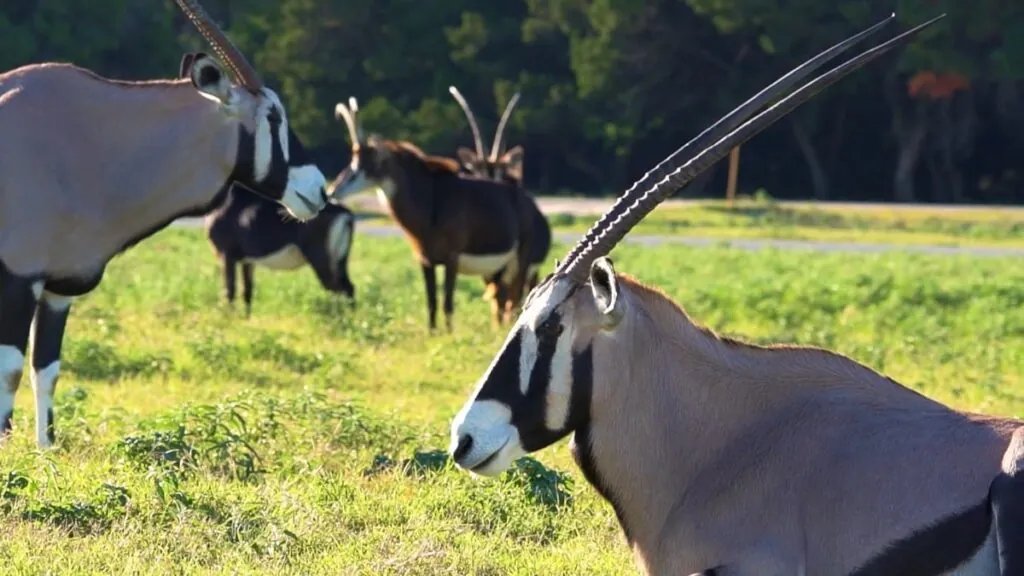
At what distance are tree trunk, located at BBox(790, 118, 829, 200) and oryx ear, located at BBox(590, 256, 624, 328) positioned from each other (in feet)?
129

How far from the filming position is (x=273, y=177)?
893cm

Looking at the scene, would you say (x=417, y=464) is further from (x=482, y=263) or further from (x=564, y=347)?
(x=482, y=263)

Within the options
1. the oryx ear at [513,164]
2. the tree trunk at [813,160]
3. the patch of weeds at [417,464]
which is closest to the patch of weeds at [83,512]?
the patch of weeds at [417,464]

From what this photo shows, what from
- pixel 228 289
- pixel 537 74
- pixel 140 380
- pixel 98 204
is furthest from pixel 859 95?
pixel 98 204

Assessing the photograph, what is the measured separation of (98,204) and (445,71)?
3939 centimetres

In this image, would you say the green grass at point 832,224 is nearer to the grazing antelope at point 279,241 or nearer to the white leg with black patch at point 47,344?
the grazing antelope at point 279,241

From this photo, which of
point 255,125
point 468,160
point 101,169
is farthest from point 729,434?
point 468,160

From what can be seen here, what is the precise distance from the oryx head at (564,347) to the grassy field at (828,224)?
1045 inches

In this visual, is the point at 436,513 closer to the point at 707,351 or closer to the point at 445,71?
the point at 707,351

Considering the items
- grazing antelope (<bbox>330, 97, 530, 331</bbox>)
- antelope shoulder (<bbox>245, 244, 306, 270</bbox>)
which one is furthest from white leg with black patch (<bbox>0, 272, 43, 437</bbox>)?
antelope shoulder (<bbox>245, 244, 306, 270</bbox>)

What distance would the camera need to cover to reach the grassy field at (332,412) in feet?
21.0

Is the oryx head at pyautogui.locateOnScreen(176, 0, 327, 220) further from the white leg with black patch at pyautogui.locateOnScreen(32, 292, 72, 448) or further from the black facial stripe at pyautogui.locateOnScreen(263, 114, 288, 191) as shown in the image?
the white leg with black patch at pyautogui.locateOnScreen(32, 292, 72, 448)

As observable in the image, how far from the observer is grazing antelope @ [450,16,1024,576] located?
5203 mm

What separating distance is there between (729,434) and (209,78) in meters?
3.95
